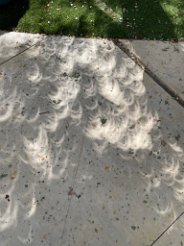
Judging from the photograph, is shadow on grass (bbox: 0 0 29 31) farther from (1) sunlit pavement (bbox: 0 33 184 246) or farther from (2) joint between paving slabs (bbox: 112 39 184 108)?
(2) joint between paving slabs (bbox: 112 39 184 108)

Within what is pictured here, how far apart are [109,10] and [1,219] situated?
120 inches

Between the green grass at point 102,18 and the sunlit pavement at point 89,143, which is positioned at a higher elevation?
the green grass at point 102,18

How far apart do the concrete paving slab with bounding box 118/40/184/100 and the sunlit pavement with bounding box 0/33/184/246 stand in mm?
12

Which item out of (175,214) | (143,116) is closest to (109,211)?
(175,214)

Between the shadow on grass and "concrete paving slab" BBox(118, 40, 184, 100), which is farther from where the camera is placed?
the shadow on grass

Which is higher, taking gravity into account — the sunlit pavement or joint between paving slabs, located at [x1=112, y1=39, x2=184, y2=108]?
joint between paving slabs, located at [x1=112, y1=39, x2=184, y2=108]

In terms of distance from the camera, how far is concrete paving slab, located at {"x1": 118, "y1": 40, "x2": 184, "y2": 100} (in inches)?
177

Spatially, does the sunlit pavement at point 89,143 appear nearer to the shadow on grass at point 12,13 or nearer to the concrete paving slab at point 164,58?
the concrete paving slab at point 164,58

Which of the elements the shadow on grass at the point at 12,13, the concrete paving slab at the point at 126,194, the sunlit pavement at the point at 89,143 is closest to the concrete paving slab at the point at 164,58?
the sunlit pavement at the point at 89,143

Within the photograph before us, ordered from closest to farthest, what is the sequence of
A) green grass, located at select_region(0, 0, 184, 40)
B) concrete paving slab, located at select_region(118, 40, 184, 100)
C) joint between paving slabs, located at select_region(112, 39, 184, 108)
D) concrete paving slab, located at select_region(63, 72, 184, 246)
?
1. concrete paving slab, located at select_region(63, 72, 184, 246)
2. joint between paving slabs, located at select_region(112, 39, 184, 108)
3. concrete paving slab, located at select_region(118, 40, 184, 100)
4. green grass, located at select_region(0, 0, 184, 40)

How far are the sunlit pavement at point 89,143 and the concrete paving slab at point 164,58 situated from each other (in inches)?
0.5

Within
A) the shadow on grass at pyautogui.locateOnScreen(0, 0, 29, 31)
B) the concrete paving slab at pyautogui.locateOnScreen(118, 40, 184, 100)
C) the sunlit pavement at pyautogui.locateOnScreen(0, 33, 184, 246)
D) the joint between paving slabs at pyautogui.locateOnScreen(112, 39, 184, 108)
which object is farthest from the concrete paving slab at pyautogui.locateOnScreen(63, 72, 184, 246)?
the shadow on grass at pyautogui.locateOnScreen(0, 0, 29, 31)

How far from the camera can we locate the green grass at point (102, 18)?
16.2 feet

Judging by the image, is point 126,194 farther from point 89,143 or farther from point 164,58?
point 164,58
